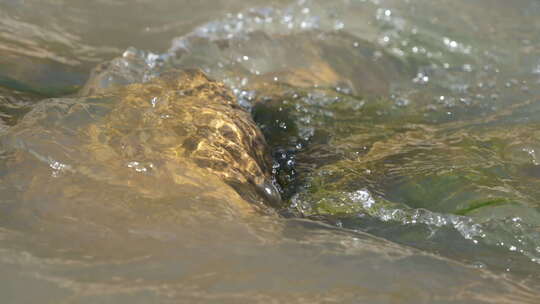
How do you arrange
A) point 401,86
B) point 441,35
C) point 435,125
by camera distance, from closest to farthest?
point 435,125 < point 401,86 < point 441,35

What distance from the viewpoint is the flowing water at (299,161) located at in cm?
233

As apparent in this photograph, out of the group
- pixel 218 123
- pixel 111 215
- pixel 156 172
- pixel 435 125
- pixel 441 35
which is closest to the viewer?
pixel 111 215

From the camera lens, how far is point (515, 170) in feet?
11.1

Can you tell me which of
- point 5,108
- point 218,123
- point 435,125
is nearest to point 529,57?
point 435,125

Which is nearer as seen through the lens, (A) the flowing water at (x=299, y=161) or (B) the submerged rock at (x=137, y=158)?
(A) the flowing water at (x=299, y=161)

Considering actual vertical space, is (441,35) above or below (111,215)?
above

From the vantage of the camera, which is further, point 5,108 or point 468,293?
point 5,108

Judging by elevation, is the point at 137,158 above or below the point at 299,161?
below

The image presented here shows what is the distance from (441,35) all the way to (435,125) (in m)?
1.70

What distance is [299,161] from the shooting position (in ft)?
11.8

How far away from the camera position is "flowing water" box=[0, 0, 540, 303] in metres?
2.33

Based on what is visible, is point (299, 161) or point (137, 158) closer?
point (137, 158)

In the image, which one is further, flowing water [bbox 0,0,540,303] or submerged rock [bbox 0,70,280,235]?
submerged rock [bbox 0,70,280,235]

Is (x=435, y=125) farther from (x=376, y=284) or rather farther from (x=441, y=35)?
(x=376, y=284)
